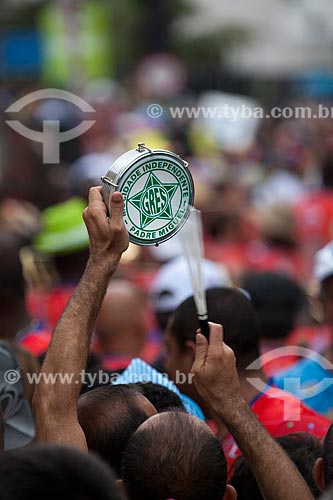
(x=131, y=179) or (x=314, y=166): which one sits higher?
(x=314, y=166)

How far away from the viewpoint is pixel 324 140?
39.3 ft

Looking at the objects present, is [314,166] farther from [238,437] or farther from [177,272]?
[238,437]

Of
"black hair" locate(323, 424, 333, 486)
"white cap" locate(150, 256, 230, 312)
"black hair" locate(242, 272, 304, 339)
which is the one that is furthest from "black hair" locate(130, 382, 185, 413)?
"black hair" locate(242, 272, 304, 339)

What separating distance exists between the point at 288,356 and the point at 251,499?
1964 millimetres

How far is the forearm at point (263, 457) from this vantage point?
2.60m

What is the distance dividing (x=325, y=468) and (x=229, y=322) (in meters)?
1.03

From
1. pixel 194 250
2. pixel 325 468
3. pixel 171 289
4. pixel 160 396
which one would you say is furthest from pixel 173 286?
pixel 325 468

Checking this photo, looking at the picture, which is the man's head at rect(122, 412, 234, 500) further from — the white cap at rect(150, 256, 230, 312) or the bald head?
the white cap at rect(150, 256, 230, 312)

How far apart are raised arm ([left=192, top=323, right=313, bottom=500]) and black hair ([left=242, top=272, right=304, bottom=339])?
2.31 m

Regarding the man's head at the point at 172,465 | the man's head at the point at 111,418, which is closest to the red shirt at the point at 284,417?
the man's head at the point at 111,418

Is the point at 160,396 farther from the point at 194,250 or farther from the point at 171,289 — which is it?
the point at 171,289

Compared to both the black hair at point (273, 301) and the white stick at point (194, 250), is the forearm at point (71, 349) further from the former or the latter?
the black hair at point (273, 301)

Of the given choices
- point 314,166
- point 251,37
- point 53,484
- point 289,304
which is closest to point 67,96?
point 314,166

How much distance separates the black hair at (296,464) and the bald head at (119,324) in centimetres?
161
